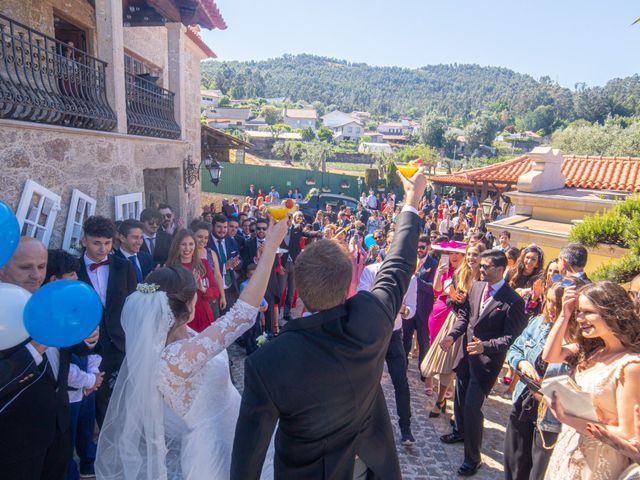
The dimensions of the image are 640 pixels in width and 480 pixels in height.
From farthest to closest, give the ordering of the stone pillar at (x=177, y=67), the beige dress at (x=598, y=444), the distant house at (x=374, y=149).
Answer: the distant house at (x=374, y=149) < the stone pillar at (x=177, y=67) < the beige dress at (x=598, y=444)

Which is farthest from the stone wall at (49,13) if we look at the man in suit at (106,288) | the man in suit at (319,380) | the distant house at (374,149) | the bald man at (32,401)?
the distant house at (374,149)

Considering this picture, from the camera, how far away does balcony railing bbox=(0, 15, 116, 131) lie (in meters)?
4.30

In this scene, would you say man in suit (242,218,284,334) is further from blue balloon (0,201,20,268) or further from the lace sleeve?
the lace sleeve

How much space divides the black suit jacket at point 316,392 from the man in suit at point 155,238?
4.40 m

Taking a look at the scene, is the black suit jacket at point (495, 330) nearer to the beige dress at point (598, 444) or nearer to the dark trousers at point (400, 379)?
the dark trousers at point (400, 379)

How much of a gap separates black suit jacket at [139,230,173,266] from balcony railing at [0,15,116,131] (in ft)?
5.83

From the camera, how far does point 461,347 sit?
4.00m

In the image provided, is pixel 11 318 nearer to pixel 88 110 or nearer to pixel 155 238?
pixel 155 238

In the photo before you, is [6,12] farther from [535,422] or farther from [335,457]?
[535,422]

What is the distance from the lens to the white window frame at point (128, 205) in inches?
239

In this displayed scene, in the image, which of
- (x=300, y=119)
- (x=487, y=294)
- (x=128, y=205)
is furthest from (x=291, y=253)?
(x=300, y=119)

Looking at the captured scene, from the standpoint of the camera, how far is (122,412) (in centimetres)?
249

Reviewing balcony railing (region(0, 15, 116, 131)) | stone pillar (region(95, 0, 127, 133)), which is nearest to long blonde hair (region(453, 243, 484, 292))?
balcony railing (region(0, 15, 116, 131))

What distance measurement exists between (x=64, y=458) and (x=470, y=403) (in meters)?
3.17
